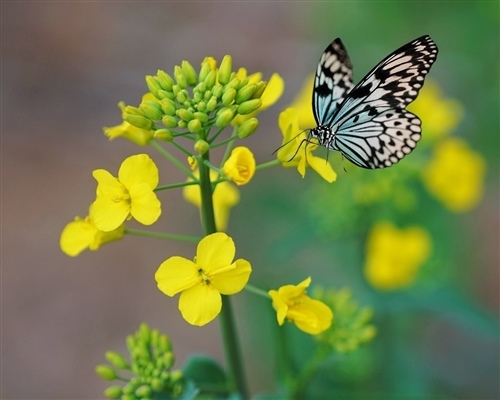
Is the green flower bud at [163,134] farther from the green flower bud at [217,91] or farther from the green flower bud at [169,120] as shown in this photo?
the green flower bud at [217,91]

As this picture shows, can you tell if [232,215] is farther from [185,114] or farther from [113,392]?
[185,114]

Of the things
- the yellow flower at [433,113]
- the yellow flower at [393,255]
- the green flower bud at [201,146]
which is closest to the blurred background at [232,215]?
the yellow flower at [393,255]

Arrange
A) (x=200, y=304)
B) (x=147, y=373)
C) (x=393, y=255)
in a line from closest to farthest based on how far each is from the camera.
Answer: (x=200, y=304), (x=147, y=373), (x=393, y=255)

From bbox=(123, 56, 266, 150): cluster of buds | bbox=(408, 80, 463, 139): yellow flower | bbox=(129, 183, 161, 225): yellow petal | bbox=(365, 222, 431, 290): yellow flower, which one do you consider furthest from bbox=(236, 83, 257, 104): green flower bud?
bbox=(408, 80, 463, 139): yellow flower

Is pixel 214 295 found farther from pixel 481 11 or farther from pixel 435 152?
pixel 481 11

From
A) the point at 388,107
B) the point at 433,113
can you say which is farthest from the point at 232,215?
the point at 388,107

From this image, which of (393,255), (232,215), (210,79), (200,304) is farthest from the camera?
(232,215)

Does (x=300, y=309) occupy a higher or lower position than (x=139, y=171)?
lower
